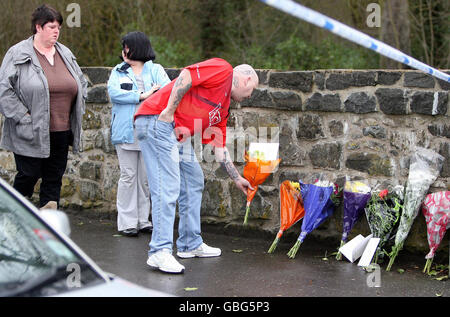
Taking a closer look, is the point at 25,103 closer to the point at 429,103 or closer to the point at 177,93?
the point at 177,93

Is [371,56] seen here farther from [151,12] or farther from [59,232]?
[59,232]

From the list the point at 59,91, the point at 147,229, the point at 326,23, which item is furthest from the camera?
the point at 147,229

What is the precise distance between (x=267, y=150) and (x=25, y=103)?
6.85 ft

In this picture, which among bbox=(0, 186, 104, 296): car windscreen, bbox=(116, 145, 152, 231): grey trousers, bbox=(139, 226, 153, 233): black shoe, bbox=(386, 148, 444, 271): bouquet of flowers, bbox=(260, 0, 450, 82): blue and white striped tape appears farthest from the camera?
bbox=(139, 226, 153, 233): black shoe

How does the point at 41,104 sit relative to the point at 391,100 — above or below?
below

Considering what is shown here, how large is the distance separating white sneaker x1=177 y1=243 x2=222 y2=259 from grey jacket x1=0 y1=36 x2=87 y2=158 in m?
1.44

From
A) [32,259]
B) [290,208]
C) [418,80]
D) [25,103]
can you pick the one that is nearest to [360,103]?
[418,80]

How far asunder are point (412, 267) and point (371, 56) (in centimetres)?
623

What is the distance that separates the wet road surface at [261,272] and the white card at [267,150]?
83 cm

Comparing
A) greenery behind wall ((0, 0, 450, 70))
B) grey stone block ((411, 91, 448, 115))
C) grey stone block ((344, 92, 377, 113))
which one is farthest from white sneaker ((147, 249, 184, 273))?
greenery behind wall ((0, 0, 450, 70))

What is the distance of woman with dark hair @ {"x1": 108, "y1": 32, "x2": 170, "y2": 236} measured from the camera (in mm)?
6266

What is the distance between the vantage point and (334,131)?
6.06m

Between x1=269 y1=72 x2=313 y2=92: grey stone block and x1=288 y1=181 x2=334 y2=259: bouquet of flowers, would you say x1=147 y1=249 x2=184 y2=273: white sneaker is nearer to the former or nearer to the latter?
x1=288 y1=181 x2=334 y2=259: bouquet of flowers

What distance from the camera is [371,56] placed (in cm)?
1120
